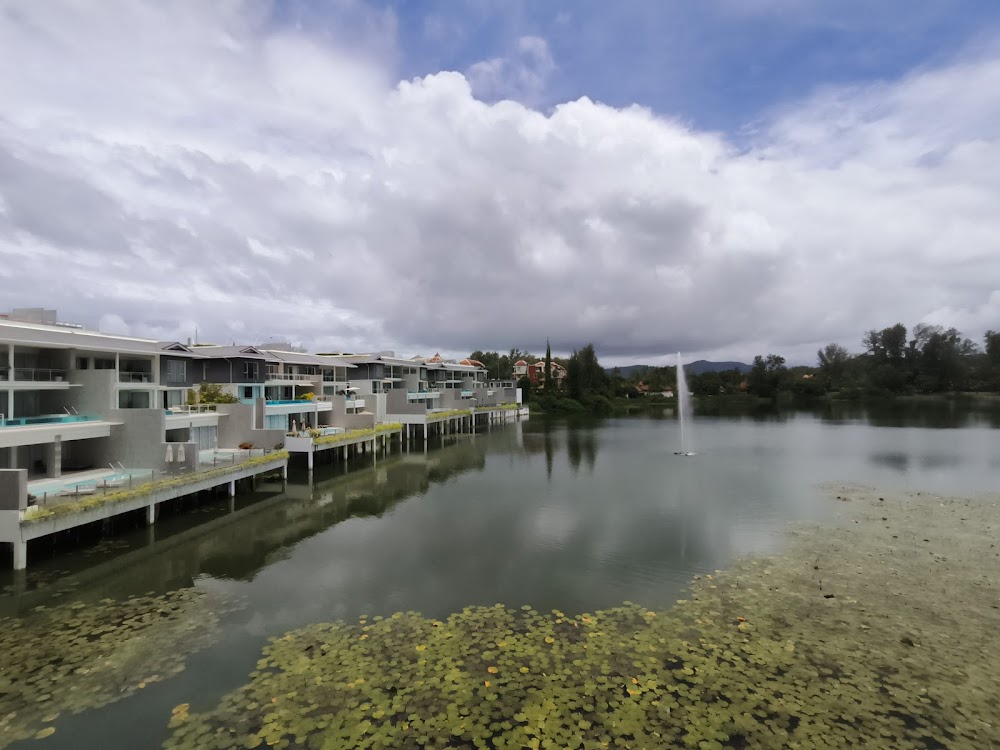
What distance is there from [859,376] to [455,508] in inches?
4520

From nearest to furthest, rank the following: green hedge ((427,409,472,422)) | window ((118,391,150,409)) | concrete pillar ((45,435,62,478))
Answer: concrete pillar ((45,435,62,478)) < window ((118,391,150,409)) < green hedge ((427,409,472,422))

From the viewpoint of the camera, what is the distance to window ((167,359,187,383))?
29922mm

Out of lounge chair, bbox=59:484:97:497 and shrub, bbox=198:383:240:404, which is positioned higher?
shrub, bbox=198:383:240:404

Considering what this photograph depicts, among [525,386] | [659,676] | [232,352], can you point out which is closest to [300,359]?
[232,352]

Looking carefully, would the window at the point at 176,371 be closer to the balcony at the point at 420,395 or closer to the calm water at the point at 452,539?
the calm water at the point at 452,539

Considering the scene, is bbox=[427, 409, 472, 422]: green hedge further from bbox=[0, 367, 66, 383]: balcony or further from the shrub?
bbox=[0, 367, 66, 383]: balcony

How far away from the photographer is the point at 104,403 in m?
21.3

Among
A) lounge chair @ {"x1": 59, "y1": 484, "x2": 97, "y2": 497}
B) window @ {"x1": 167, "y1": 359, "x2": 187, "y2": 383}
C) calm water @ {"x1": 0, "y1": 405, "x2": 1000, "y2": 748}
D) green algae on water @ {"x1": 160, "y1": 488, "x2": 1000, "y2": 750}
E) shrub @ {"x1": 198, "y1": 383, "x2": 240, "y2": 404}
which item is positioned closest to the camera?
green algae on water @ {"x1": 160, "y1": 488, "x2": 1000, "y2": 750}

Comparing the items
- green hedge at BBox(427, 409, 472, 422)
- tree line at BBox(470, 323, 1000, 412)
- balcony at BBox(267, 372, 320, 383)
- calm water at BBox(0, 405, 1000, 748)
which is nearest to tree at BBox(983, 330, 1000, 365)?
tree line at BBox(470, 323, 1000, 412)

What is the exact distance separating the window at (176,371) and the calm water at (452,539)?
9.46 m

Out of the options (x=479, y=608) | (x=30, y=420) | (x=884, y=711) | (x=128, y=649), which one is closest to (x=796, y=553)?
(x=884, y=711)

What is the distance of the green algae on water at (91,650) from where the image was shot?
355 inches

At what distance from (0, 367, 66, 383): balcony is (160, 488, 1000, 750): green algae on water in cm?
1580

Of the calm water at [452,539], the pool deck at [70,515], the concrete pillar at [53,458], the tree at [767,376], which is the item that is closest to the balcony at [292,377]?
the calm water at [452,539]
